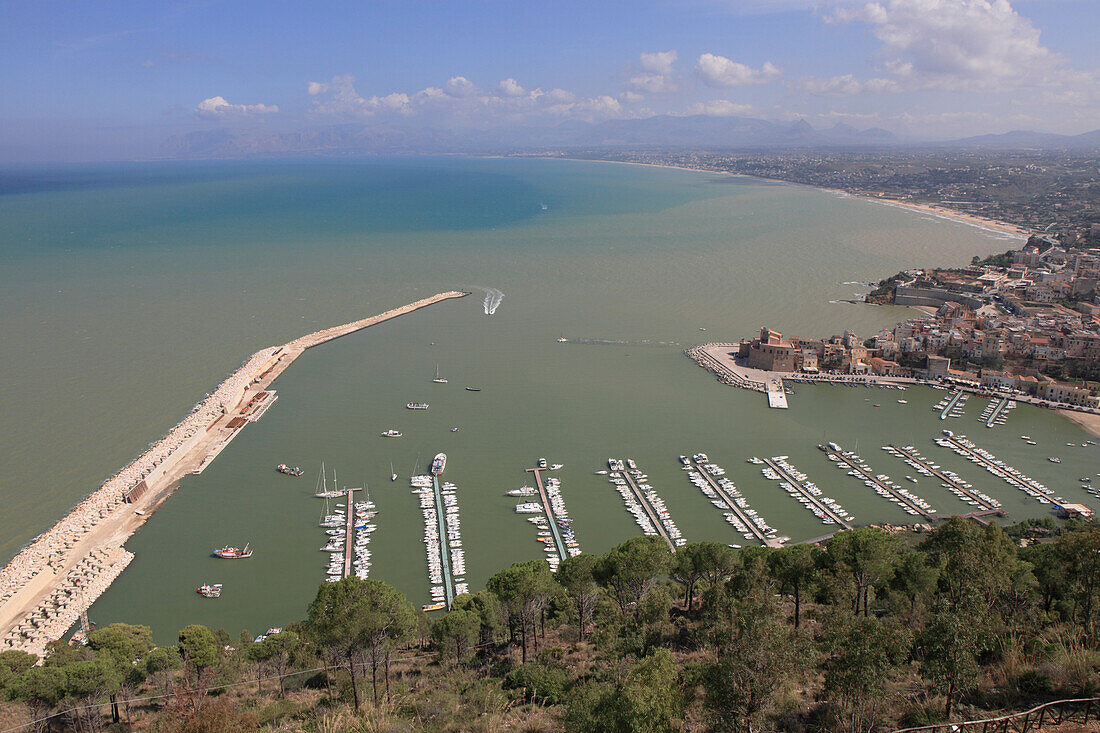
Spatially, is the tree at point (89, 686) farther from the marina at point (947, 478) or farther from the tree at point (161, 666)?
the marina at point (947, 478)

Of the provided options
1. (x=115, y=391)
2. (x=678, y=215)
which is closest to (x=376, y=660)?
(x=115, y=391)

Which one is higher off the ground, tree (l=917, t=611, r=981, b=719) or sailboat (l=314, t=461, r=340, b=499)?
tree (l=917, t=611, r=981, b=719)

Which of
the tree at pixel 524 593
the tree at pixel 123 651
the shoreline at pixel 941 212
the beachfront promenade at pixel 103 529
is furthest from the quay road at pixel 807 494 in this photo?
the shoreline at pixel 941 212

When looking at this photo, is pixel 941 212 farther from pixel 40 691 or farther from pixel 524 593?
pixel 40 691

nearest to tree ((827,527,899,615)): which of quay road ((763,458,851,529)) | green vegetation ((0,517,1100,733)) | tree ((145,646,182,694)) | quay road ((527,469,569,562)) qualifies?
green vegetation ((0,517,1100,733))

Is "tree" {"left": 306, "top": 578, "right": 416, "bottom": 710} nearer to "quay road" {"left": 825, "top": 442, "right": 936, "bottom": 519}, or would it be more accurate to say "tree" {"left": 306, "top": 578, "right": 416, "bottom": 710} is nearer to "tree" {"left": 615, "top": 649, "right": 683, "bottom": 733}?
"tree" {"left": 615, "top": 649, "right": 683, "bottom": 733}

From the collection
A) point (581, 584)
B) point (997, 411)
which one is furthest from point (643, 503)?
point (997, 411)
